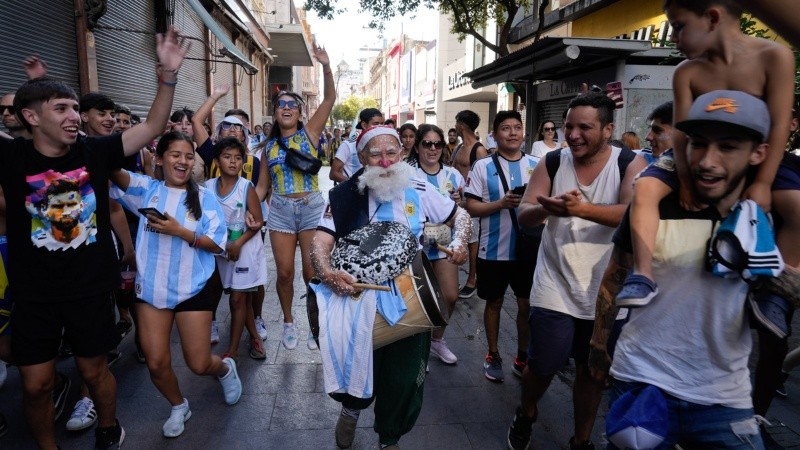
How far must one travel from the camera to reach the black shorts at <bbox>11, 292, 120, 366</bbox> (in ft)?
9.18

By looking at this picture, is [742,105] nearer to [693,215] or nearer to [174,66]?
[693,215]

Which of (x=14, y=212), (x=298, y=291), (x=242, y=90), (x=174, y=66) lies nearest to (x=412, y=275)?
(x=174, y=66)

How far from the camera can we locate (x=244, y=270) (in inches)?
175

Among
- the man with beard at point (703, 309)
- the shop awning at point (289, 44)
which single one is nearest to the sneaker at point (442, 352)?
the man with beard at point (703, 309)

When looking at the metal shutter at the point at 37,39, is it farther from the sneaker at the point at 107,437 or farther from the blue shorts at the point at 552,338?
the blue shorts at the point at 552,338

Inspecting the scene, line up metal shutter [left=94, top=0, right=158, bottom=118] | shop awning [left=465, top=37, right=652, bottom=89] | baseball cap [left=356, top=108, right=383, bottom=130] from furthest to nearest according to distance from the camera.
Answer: shop awning [left=465, top=37, right=652, bottom=89] < metal shutter [left=94, top=0, right=158, bottom=118] < baseball cap [left=356, top=108, right=383, bottom=130]

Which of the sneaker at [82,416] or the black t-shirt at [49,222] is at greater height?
the black t-shirt at [49,222]

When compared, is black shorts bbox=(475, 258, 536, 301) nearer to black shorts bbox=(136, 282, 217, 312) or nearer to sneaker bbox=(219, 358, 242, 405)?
sneaker bbox=(219, 358, 242, 405)

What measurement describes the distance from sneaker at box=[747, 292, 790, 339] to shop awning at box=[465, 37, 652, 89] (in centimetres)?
916

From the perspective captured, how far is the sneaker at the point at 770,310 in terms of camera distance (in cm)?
174

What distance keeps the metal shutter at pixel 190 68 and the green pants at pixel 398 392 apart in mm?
10847

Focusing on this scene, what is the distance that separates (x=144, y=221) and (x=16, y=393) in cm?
184

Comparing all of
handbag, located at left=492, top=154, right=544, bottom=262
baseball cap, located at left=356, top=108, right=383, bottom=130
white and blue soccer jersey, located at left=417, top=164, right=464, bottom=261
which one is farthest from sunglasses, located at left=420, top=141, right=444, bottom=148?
baseball cap, located at left=356, top=108, right=383, bottom=130

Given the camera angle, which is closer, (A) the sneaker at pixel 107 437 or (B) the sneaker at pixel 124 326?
(A) the sneaker at pixel 107 437
